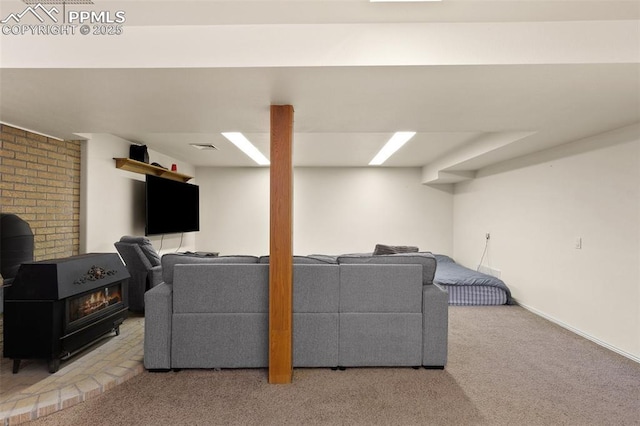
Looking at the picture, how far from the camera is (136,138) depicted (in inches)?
170

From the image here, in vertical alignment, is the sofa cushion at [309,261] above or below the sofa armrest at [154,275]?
above

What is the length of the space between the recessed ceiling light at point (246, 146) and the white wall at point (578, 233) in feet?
13.6

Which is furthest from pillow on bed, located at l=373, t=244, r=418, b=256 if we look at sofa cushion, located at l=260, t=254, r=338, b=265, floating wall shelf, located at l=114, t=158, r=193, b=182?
floating wall shelf, located at l=114, t=158, r=193, b=182

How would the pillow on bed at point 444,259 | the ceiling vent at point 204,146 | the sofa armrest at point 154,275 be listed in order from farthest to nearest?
the pillow on bed at point 444,259 < the ceiling vent at point 204,146 < the sofa armrest at point 154,275

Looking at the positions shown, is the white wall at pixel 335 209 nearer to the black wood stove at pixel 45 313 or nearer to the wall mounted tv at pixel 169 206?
the wall mounted tv at pixel 169 206

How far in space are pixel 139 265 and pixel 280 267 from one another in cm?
233

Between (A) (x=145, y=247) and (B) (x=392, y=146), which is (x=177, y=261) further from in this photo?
(B) (x=392, y=146)

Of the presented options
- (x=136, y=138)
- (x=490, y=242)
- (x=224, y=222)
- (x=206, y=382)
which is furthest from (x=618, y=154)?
(x=224, y=222)

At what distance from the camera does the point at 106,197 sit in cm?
398

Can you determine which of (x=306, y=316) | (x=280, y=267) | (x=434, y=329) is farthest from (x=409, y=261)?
(x=280, y=267)

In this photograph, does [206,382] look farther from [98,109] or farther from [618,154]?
[618,154]

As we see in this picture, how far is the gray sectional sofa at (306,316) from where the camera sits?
251 centimetres

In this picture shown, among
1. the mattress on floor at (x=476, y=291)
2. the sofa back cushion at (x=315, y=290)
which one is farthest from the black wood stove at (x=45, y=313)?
the mattress on floor at (x=476, y=291)

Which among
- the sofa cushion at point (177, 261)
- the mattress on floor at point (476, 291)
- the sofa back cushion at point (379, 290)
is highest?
the sofa cushion at point (177, 261)
